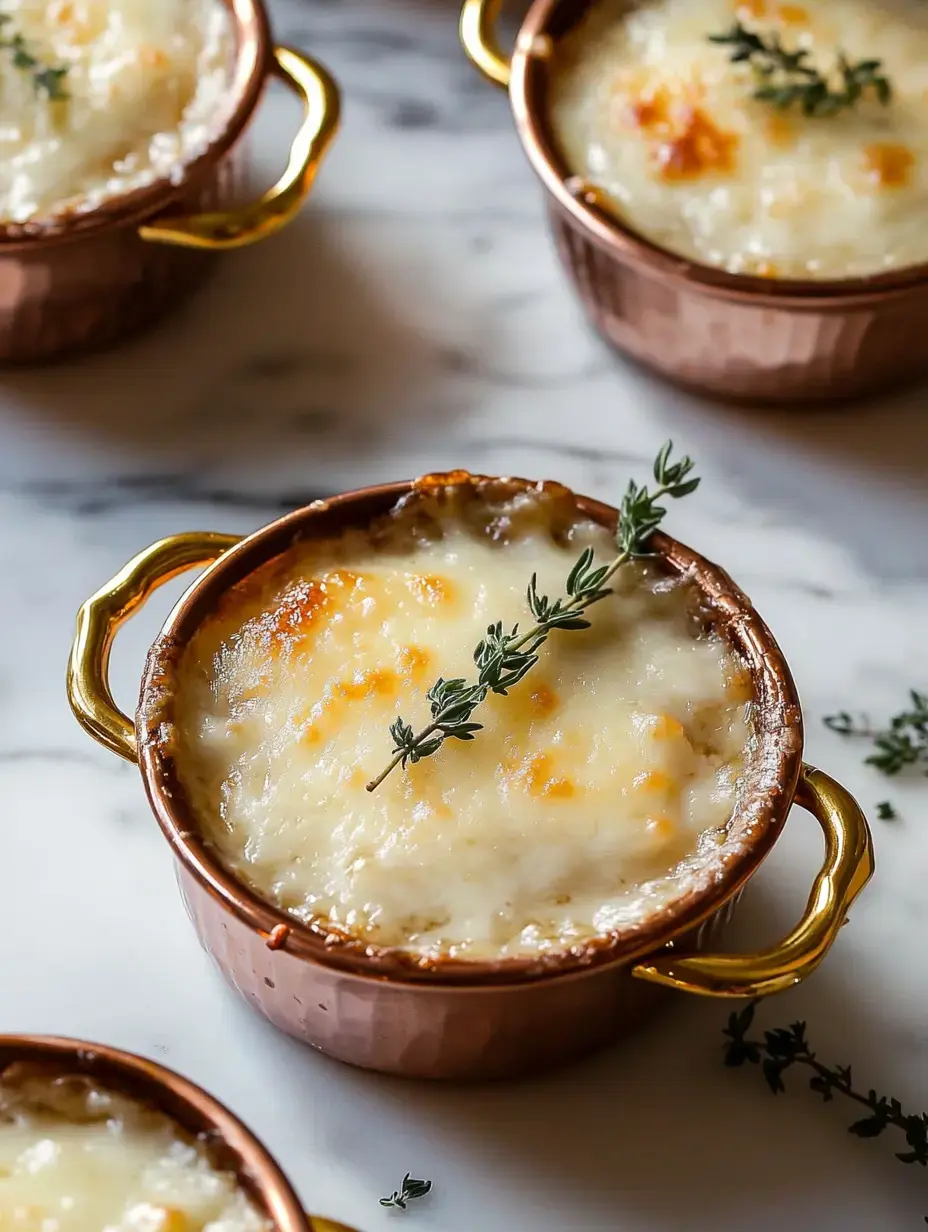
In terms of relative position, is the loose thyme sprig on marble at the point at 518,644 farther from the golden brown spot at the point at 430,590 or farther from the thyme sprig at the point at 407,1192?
the thyme sprig at the point at 407,1192

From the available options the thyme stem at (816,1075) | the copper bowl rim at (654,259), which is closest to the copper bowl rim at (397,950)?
the thyme stem at (816,1075)

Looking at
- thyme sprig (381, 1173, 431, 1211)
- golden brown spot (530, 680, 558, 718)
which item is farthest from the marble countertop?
golden brown spot (530, 680, 558, 718)

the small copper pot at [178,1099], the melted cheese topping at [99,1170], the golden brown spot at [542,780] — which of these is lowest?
the melted cheese topping at [99,1170]

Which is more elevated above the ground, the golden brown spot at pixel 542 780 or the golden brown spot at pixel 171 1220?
the golden brown spot at pixel 542 780

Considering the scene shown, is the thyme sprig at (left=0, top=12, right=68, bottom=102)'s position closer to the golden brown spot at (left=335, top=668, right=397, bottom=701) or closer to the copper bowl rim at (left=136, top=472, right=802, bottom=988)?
the copper bowl rim at (left=136, top=472, right=802, bottom=988)

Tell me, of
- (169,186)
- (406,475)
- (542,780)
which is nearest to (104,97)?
(169,186)

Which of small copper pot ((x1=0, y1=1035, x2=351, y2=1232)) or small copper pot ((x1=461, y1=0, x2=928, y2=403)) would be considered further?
small copper pot ((x1=461, y1=0, x2=928, y2=403))

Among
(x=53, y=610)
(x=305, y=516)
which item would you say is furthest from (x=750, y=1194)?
(x=53, y=610)
